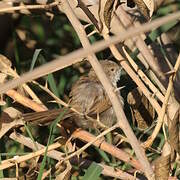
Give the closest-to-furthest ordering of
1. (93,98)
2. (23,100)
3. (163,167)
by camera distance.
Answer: (163,167) < (23,100) < (93,98)

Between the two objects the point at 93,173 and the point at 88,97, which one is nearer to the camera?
the point at 93,173

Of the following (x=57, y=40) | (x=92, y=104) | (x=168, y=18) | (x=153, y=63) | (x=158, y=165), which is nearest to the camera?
(x=168, y=18)

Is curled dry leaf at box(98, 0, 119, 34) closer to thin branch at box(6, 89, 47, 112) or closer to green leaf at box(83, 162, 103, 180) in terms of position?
green leaf at box(83, 162, 103, 180)

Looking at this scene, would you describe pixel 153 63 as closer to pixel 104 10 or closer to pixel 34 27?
pixel 104 10

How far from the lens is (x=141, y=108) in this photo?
2605 mm

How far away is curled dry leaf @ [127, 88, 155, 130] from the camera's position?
8.32 feet

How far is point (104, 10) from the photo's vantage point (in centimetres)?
210

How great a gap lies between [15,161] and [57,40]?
96.6 inches

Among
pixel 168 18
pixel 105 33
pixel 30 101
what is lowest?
pixel 30 101

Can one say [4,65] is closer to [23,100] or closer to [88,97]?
[23,100]

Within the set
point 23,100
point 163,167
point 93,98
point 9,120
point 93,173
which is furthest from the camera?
point 93,98

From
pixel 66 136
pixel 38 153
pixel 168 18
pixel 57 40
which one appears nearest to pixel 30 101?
pixel 66 136

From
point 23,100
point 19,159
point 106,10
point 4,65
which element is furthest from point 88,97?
point 106,10

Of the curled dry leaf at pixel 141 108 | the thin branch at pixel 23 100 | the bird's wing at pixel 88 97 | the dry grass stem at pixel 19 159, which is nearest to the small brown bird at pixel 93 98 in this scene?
the bird's wing at pixel 88 97
